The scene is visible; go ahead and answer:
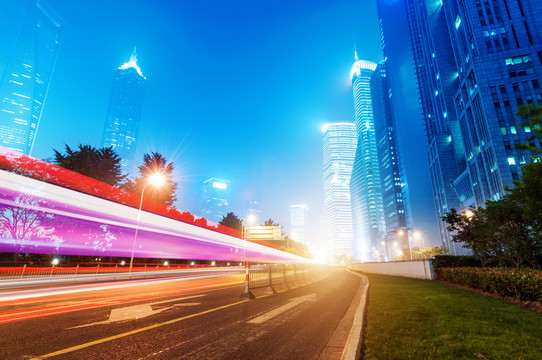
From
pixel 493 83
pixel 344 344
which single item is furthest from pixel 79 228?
pixel 493 83

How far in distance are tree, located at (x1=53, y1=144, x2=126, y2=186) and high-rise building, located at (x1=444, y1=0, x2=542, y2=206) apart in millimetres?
88651

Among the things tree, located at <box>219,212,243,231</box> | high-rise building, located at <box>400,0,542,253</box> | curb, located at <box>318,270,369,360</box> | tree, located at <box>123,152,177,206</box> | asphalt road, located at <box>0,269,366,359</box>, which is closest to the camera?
curb, located at <box>318,270,369,360</box>

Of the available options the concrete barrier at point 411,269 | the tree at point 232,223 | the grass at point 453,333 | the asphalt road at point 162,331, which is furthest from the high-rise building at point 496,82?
the asphalt road at point 162,331

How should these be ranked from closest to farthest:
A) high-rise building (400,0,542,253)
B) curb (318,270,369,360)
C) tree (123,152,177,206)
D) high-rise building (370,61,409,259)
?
curb (318,270,369,360) < tree (123,152,177,206) < high-rise building (400,0,542,253) < high-rise building (370,61,409,259)

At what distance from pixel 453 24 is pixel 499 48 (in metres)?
24.9

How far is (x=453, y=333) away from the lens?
5469mm

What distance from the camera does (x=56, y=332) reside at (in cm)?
563

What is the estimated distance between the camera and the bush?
8984mm

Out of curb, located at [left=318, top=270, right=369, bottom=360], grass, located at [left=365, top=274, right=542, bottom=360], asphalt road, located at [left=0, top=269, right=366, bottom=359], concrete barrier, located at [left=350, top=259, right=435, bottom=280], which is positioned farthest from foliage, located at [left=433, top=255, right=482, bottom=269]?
curb, located at [left=318, top=270, right=369, bottom=360]

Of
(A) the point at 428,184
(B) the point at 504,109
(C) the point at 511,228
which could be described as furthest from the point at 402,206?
(C) the point at 511,228

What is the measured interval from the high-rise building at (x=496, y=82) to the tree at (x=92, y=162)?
3490 inches

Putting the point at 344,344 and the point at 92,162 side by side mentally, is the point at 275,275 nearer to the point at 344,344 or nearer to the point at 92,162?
the point at 344,344

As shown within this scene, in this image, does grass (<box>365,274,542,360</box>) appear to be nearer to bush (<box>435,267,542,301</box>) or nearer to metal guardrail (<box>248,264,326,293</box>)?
bush (<box>435,267,542,301</box>)

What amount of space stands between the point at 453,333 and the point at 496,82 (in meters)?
99.1
